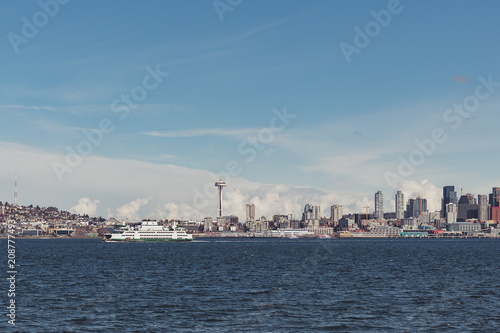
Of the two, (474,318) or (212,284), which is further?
(212,284)

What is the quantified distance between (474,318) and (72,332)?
118 feet

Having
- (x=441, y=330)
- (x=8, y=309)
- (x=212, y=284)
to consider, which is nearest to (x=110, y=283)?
(x=212, y=284)

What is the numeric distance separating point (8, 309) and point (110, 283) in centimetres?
2563

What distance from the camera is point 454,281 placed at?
8575 cm

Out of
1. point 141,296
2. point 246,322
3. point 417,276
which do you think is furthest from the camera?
point 417,276

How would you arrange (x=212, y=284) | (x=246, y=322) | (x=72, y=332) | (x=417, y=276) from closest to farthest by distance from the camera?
(x=72, y=332) → (x=246, y=322) → (x=212, y=284) → (x=417, y=276)

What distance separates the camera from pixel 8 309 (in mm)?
56312

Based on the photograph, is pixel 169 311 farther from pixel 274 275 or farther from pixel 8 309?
pixel 274 275

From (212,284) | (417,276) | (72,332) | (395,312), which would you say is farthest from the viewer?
(417,276)

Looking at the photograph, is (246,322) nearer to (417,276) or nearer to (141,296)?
(141,296)

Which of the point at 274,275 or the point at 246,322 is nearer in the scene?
the point at 246,322

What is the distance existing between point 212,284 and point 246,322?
101 ft

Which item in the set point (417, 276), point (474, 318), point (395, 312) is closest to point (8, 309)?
point (395, 312)

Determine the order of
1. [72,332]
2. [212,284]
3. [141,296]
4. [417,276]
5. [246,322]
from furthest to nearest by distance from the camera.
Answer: [417,276]
[212,284]
[141,296]
[246,322]
[72,332]
